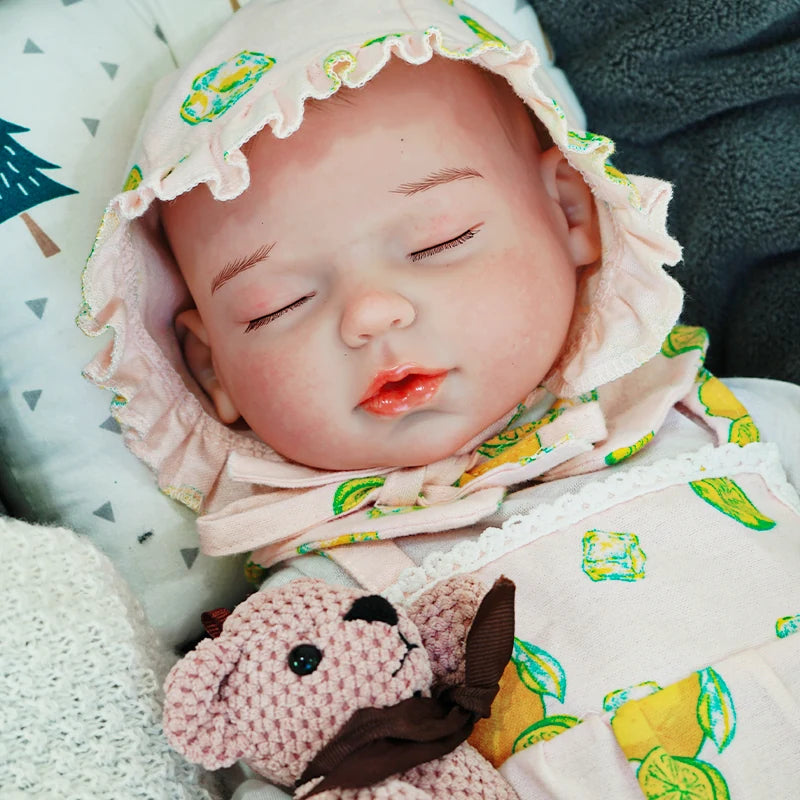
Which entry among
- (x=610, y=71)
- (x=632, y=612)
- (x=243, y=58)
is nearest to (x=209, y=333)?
(x=243, y=58)

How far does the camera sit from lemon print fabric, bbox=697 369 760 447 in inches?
38.4

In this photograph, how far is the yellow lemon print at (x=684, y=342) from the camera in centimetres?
107

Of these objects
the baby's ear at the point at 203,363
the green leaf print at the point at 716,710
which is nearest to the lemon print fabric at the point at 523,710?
the green leaf print at the point at 716,710

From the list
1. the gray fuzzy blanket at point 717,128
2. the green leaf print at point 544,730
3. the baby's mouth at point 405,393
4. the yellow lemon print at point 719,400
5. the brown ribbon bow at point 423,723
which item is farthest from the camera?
the gray fuzzy blanket at point 717,128

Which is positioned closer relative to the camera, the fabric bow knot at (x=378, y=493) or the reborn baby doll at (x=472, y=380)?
the reborn baby doll at (x=472, y=380)

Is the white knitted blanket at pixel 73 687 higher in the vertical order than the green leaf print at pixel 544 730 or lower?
higher

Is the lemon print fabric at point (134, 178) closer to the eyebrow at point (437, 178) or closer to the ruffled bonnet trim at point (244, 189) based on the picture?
the ruffled bonnet trim at point (244, 189)

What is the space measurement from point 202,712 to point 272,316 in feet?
1.23

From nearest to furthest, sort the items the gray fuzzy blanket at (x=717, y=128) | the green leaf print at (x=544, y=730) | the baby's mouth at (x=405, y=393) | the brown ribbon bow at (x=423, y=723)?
the brown ribbon bow at (x=423, y=723), the green leaf print at (x=544, y=730), the baby's mouth at (x=405, y=393), the gray fuzzy blanket at (x=717, y=128)

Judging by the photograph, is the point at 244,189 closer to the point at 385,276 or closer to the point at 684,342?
the point at 385,276

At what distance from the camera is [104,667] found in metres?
0.79

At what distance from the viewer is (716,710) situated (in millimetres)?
762

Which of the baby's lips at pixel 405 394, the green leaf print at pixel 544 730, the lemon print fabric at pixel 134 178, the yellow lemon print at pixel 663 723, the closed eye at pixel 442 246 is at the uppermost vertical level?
the lemon print fabric at pixel 134 178

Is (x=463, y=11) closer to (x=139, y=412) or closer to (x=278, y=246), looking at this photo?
(x=278, y=246)
